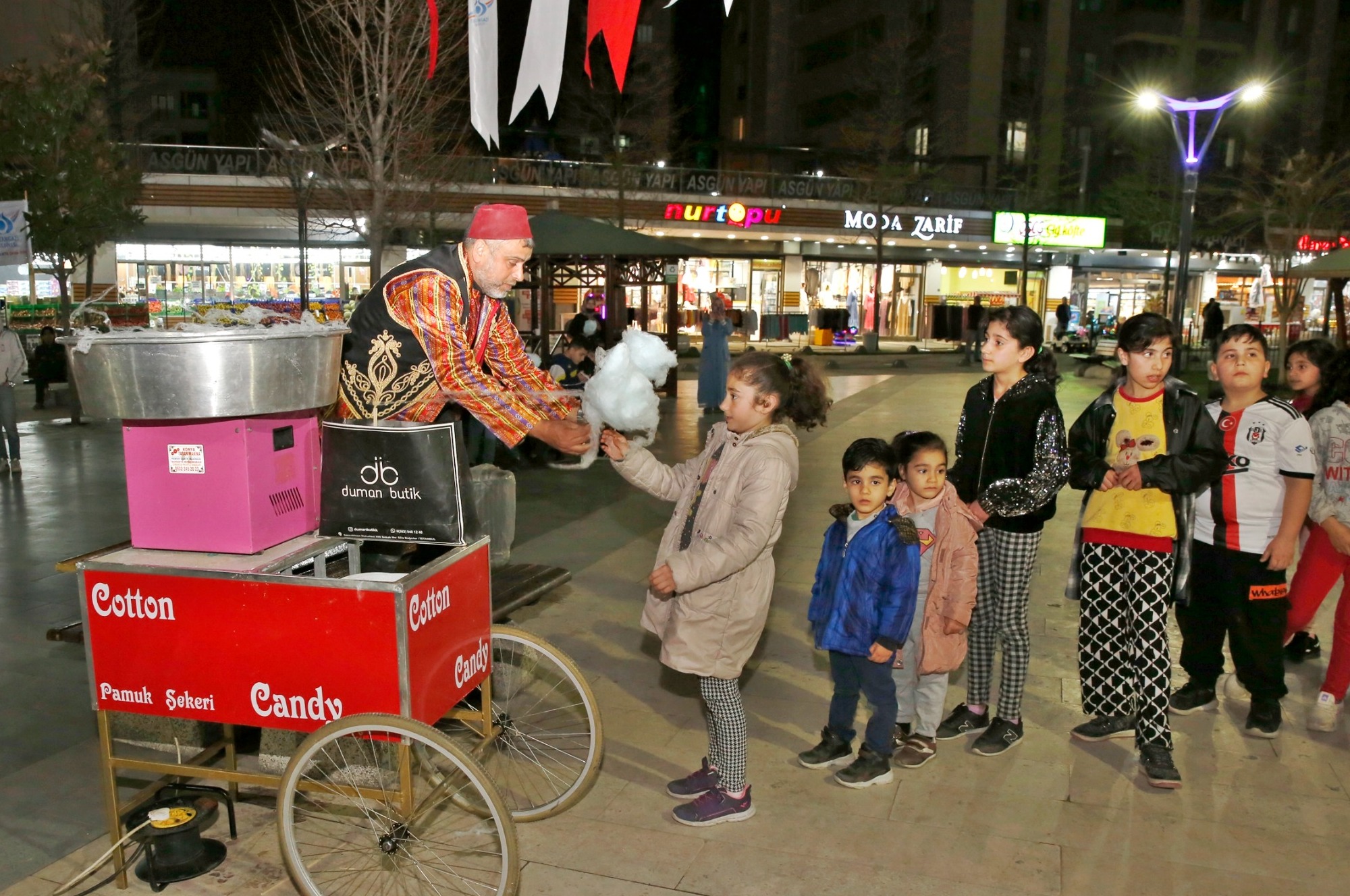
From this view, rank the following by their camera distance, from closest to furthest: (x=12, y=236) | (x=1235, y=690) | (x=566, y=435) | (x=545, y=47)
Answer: (x=566, y=435) → (x=1235, y=690) → (x=545, y=47) → (x=12, y=236)

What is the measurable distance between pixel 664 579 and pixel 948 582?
1296mm

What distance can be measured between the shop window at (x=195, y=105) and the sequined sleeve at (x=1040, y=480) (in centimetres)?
4647

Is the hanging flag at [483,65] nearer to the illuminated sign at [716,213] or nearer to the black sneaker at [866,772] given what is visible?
the black sneaker at [866,772]

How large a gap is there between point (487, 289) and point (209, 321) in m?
0.93

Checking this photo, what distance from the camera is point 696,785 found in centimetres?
393

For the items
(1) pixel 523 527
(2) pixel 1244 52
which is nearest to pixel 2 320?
(1) pixel 523 527

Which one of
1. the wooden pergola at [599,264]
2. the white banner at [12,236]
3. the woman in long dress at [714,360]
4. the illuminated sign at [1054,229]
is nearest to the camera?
the wooden pergola at [599,264]

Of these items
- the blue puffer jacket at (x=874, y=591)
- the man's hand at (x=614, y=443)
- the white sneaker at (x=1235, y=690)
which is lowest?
the white sneaker at (x=1235, y=690)

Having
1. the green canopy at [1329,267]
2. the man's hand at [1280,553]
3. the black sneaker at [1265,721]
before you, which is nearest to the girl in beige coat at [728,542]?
the man's hand at [1280,553]

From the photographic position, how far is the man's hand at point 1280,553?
14.0 feet

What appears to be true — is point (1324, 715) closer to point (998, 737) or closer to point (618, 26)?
point (998, 737)

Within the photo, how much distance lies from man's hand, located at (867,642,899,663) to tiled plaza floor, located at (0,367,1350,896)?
0.58 meters

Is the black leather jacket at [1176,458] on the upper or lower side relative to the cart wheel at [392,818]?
upper

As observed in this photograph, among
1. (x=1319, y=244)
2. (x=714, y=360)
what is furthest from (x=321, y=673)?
(x=1319, y=244)
